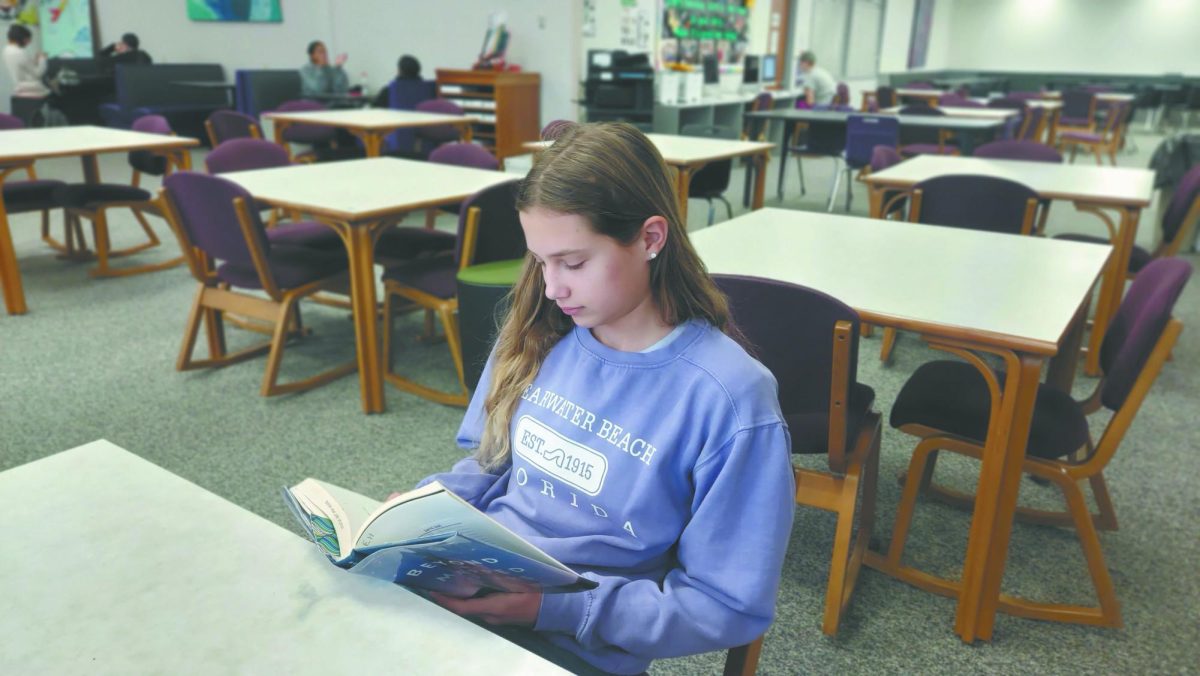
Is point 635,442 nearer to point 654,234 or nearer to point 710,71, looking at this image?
point 654,234

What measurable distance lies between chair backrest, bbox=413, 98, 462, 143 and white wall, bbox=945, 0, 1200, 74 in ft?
40.5

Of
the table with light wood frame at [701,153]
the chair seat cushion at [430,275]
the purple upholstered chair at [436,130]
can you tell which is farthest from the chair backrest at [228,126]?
the chair seat cushion at [430,275]

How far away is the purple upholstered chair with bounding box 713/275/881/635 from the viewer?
1.36 metres

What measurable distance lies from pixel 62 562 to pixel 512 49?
750 cm

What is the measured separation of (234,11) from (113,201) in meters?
6.26

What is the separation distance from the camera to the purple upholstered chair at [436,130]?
590 centimetres

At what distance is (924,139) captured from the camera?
247 inches

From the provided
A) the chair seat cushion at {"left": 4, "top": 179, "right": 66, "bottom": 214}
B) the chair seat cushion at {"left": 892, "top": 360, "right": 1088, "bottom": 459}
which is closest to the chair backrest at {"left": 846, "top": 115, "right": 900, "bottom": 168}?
the chair seat cushion at {"left": 892, "top": 360, "right": 1088, "bottom": 459}

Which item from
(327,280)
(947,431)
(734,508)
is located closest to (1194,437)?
(947,431)

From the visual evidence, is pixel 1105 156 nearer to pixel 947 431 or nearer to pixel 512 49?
pixel 512 49

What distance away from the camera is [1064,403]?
71.3 inches

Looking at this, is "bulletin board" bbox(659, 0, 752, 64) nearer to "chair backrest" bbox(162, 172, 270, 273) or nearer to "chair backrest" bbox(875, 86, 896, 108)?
"chair backrest" bbox(875, 86, 896, 108)

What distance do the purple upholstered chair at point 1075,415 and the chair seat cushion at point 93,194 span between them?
153 inches

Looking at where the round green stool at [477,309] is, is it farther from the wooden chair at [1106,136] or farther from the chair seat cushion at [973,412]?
the wooden chair at [1106,136]
